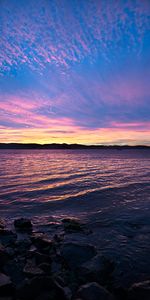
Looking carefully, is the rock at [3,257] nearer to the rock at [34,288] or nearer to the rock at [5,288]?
the rock at [5,288]

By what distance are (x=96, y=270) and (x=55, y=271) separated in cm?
140

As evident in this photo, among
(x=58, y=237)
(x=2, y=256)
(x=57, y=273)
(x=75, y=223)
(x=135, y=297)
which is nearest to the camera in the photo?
(x=135, y=297)

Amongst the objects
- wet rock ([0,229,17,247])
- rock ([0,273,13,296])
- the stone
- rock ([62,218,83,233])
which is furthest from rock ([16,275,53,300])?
rock ([62,218,83,233])

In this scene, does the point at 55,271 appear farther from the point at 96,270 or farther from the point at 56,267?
the point at 96,270

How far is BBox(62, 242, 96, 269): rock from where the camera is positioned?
744 centimetres

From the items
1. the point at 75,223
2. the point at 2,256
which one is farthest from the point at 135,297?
the point at 75,223

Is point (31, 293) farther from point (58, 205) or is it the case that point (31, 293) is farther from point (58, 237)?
point (58, 205)

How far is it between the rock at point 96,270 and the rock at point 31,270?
1327 mm

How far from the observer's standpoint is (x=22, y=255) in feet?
25.7

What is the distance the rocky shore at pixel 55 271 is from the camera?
534 centimetres

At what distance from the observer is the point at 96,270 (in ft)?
21.9

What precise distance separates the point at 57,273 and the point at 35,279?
1501 millimetres

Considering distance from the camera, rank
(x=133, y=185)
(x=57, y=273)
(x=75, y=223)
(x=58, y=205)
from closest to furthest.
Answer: (x=57, y=273) → (x=75, y=223) → (x=58, y=205) → (x=133, y=185)

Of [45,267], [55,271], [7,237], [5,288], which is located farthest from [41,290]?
[7,237]
